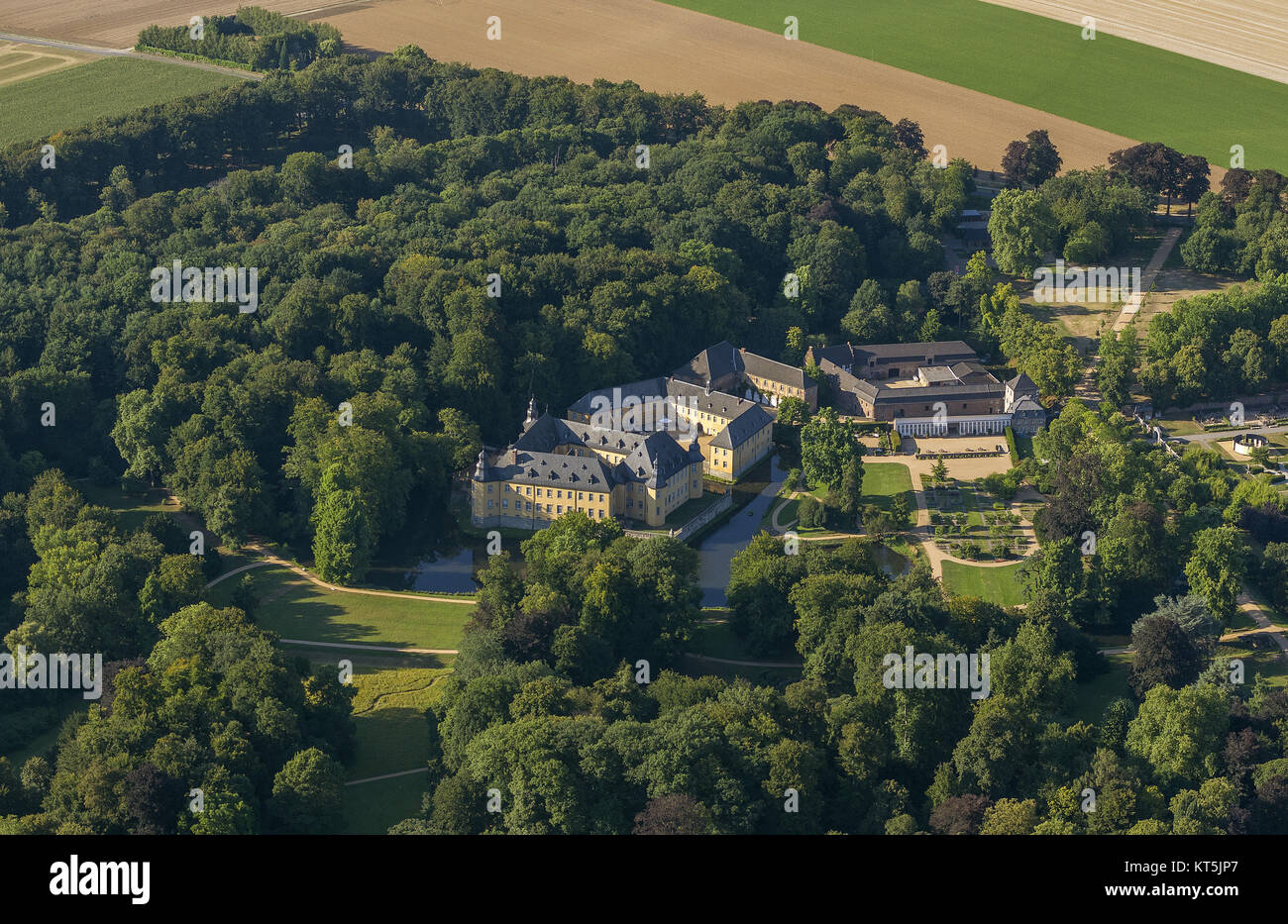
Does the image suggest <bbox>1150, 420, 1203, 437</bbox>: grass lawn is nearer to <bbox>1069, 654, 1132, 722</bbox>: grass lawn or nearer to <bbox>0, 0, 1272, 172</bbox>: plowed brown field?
<bbox>1069, 654, 1132, 722</bbox>: grass lawn

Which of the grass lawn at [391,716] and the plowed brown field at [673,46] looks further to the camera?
the plowed brown field at [673,46]

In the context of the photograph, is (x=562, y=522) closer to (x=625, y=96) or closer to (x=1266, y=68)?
(x=625, y=96)

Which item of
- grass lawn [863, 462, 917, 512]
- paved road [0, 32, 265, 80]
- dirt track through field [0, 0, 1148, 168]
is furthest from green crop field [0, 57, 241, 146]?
grass lawn [863, 462, 917, 512]

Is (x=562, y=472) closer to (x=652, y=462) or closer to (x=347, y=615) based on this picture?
(x=652, y=462)

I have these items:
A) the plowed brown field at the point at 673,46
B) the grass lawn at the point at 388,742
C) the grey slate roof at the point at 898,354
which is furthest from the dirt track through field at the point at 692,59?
the grass lawn at the point at 388,742

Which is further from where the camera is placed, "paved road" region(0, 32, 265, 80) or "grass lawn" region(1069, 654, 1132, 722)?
"paved road" region(0, 32, 265, 80)

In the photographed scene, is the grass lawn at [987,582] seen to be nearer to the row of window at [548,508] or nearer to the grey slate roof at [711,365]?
the row of window at [548,508]

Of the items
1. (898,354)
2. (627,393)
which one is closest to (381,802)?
(627,393)
